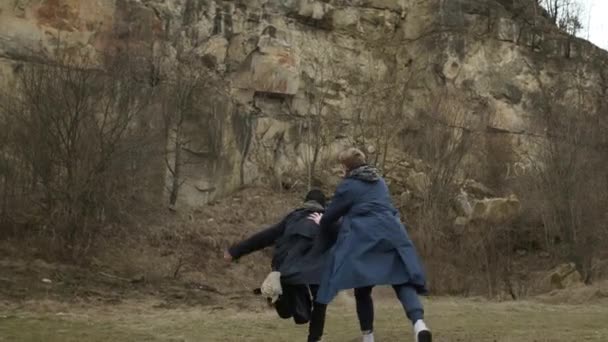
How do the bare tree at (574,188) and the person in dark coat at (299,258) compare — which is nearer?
the person in dark coat at (299,258)

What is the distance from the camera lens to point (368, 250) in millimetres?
5445

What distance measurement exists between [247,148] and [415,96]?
8.58 m

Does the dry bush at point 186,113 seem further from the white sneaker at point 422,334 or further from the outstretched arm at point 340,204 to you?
the white sneaker at point 422,334

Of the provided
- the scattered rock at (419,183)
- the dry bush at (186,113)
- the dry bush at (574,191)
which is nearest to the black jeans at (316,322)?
the dry bush at (186,113)

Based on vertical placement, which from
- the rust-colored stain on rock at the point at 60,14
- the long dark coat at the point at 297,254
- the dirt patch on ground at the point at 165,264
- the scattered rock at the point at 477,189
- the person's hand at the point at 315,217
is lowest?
the dirt patch on ground at the point at 165,264

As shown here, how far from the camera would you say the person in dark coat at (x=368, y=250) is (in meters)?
5.39

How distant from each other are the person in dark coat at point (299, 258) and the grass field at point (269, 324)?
173 cm

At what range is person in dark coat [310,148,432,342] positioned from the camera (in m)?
5.39

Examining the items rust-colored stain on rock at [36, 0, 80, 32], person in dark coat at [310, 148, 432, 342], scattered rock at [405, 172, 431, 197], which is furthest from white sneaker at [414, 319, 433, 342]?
rust-colored stain on rock at [36, 0, 80, 32]

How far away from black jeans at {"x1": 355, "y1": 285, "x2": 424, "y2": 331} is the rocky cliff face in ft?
44.0

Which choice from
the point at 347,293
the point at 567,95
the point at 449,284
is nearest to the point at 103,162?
the point at 347,293

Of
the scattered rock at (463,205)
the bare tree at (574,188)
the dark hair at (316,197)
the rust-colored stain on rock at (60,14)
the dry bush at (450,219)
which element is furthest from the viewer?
the rust-colored stain on rock at (60,14)

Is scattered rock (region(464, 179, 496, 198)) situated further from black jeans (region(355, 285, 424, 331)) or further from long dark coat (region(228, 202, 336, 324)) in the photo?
black jeans (region(355, 285, 424, 331))

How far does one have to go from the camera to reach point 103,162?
15.0 m
